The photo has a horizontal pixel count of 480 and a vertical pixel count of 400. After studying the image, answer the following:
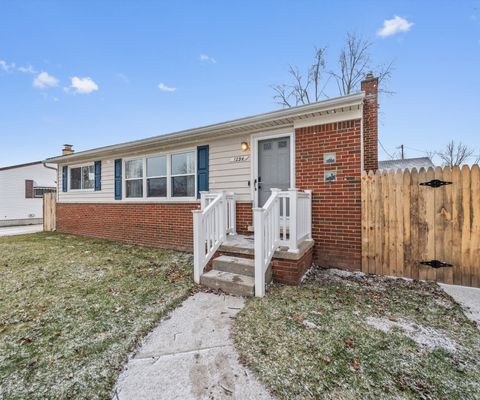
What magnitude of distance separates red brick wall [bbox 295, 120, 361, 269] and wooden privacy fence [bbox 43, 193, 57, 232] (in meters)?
10.9

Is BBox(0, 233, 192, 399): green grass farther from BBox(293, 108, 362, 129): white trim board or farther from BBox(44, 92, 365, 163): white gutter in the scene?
BBox(293, 108, 362, 129): white trim board

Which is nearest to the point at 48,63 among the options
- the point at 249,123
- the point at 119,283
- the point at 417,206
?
the point at 249,123

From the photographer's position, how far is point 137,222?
24.7ft

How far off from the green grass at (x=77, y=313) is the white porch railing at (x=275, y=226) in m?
1.28

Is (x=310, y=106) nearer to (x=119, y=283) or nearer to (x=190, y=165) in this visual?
(x=190, y=165)

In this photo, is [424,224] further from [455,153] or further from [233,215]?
[455,153]

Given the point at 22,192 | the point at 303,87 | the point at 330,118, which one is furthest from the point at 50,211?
the point at 303,87

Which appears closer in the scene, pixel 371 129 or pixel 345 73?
pixel 371 129

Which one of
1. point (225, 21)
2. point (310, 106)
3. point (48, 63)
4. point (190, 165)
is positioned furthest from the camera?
point (48, 63)

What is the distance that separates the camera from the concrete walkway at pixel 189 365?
5.93ft

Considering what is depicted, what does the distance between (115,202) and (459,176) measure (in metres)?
8.87

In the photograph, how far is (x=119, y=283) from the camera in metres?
4.16

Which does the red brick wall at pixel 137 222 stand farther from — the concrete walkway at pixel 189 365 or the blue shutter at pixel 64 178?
the concrete walkway at pixel 189 365

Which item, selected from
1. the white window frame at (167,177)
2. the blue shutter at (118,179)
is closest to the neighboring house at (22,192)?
the blue shutter at (118,179)
